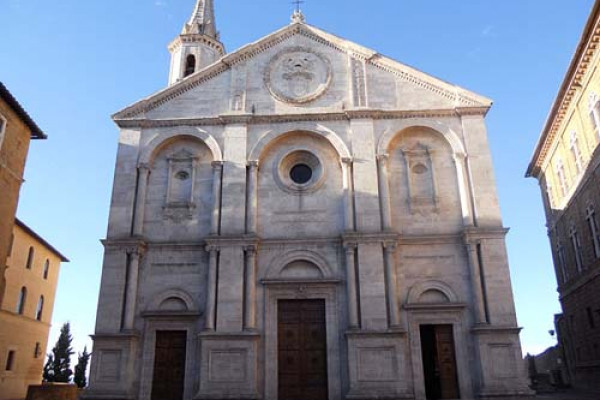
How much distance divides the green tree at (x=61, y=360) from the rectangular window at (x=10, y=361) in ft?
55.4

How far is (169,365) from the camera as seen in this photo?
1956cm

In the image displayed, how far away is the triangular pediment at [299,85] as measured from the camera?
74.1ft

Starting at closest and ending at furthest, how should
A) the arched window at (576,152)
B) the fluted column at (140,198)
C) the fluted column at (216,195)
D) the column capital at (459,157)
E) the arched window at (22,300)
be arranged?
the fluted column at (216,195)
the fluted column at (140,198)
the column capital at (459,157)
the arched window at (576,152)
the arched window at (22,300)

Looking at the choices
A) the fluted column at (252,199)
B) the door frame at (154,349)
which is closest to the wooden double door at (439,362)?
the fluted column at (252,199)

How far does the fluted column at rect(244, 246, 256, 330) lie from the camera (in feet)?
63.8

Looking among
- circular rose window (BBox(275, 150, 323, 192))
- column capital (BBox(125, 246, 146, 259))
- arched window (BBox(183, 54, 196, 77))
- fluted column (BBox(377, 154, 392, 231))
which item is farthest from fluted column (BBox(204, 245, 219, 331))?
arched window (BBox(183, 54, 196, 77))

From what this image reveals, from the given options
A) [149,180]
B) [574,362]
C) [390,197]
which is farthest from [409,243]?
[574,362]

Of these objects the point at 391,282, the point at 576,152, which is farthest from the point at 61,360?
the point at 576,152

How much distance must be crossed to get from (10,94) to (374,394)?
18.0 m

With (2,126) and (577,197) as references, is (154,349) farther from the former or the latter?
(577,197)

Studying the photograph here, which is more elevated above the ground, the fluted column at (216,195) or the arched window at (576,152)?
the arched window at (576,152)

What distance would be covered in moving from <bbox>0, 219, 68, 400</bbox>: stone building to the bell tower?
13.0 m

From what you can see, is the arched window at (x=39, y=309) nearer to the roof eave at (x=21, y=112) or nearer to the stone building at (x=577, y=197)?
the roof eave at (x=21, y=112)

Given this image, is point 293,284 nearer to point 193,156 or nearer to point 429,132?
point 193,156
